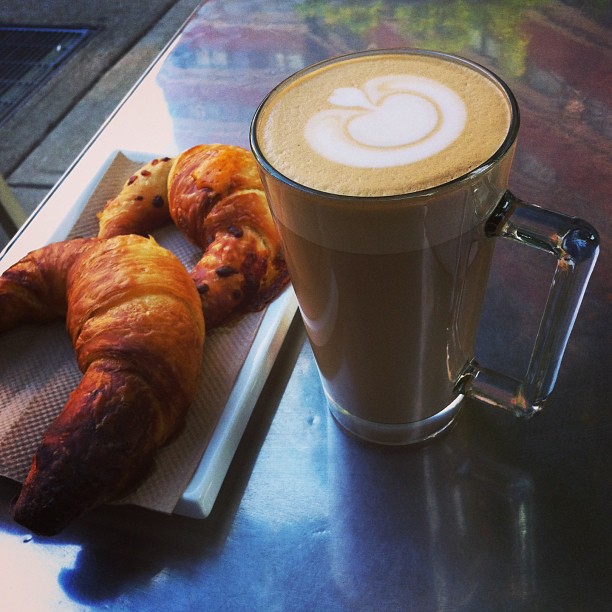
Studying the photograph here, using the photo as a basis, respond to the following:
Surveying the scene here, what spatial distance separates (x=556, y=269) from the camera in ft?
1.52

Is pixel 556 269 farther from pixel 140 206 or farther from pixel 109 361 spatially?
pixel 140 206

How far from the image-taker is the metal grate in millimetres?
2510

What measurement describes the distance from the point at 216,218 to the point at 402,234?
39 cm

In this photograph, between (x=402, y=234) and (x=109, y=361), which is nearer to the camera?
(x=402, y=234)

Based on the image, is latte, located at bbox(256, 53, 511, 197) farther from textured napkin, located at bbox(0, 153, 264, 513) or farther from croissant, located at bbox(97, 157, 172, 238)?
croissant, located at bbox(97, 157, 172, 238)

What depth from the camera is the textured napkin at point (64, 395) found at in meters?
0.58

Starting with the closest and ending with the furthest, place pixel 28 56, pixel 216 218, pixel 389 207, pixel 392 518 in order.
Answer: pixel 389 207 < pixel 392 518 < pixel 216 218 < pixel 28 56

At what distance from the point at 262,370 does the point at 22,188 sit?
1.84m

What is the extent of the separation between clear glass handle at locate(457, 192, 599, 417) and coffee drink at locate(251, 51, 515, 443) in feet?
0.07

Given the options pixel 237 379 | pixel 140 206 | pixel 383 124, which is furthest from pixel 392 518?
pixel 140 206

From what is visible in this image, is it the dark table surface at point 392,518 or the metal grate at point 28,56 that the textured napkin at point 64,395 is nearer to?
the dark table surface at point 392,518

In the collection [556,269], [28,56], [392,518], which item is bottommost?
[28,56]

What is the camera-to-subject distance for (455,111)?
18.8 inches

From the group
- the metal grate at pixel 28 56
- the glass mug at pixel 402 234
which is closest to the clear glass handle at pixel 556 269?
the glass mug at pixel 402 234
